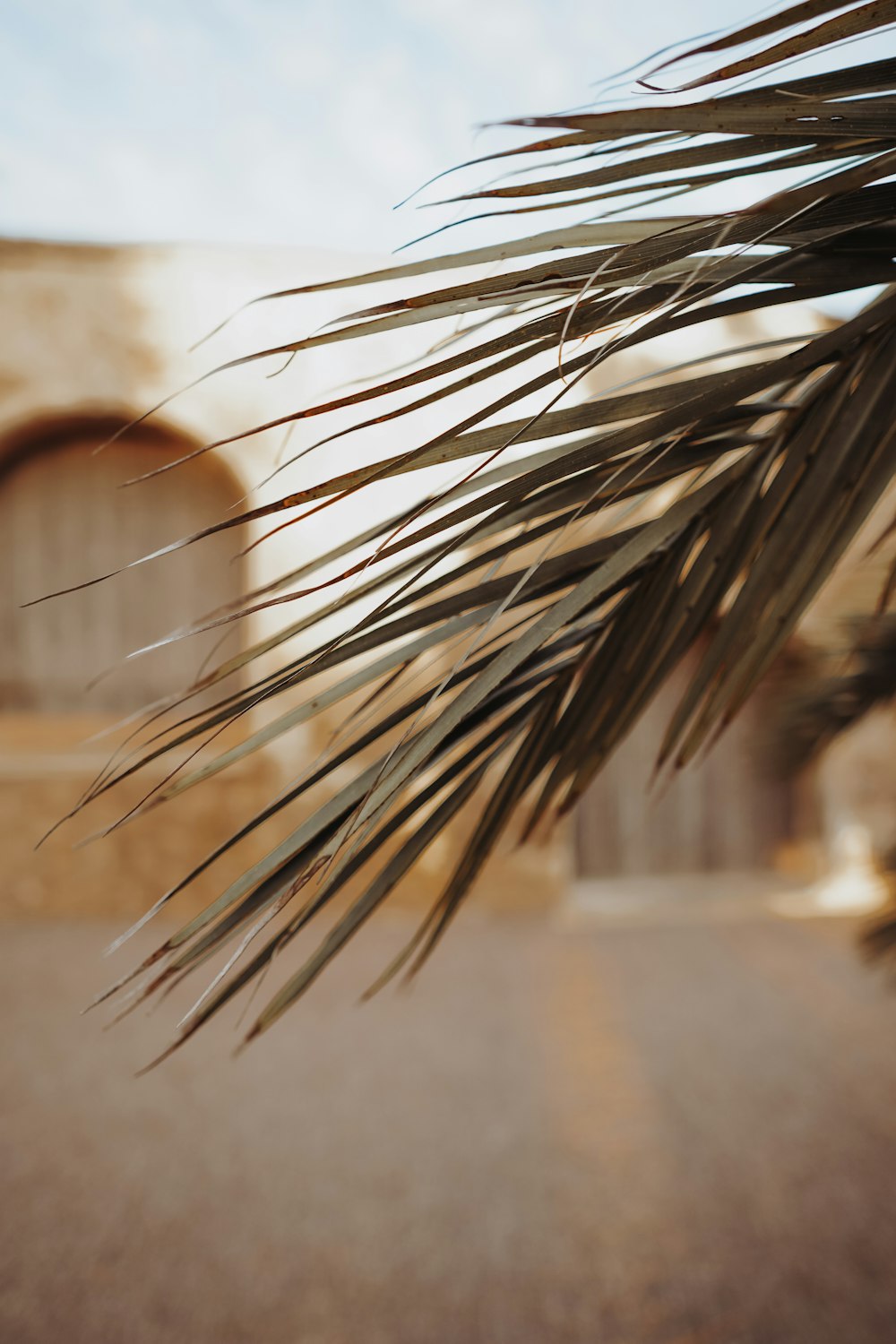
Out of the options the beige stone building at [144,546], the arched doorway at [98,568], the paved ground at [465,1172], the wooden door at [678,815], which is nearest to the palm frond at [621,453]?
the paved ground at [465,1172]

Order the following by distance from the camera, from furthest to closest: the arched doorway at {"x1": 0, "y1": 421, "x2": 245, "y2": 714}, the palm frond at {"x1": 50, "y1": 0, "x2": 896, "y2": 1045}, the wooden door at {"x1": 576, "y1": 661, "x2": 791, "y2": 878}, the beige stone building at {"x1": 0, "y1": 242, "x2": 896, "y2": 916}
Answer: the wooden door at {"x1": 576, "y1": 661, "x2": 791, "y2": 878} → the arched doorway at {"x1": 0, "y1": 421, "x2": 245, "y2": 714} → the beige stone building at {"x1": 0, "y1": 242, "x2": 896, "y2": 916} → the palm frond at {"x1": 50, "y1": 0, "x2": 896, "y2": 1045}

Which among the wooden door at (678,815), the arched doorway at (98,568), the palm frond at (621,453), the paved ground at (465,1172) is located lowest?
the wooden door at (678,815)

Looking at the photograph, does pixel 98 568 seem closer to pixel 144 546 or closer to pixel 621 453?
pixel 144 546

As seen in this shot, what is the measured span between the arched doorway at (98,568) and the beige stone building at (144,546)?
10mm

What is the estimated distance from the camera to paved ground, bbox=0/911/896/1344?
1.39 meters

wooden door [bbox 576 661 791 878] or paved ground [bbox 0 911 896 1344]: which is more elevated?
paved ground [bbox 0 911 896 1344]

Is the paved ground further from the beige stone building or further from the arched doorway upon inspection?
the arched doorway

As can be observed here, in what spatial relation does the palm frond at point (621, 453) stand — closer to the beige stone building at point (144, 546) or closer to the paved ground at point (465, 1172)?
the paved ground at point (465, 1172)

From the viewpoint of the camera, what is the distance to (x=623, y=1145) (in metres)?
1.92

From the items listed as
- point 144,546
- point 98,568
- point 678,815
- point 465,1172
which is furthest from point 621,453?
point 678,815

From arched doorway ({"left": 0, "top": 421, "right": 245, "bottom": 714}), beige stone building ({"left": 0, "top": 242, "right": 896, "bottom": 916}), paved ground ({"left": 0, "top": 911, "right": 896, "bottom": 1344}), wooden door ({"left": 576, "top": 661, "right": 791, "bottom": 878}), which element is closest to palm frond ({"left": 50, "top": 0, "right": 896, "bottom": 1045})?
paved ground ({"left": 0, "top": 911, "right": 896, "bottom": 1344})

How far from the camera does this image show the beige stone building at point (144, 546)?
12.5 ft

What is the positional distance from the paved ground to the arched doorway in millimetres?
1804

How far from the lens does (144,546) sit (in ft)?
14.4
